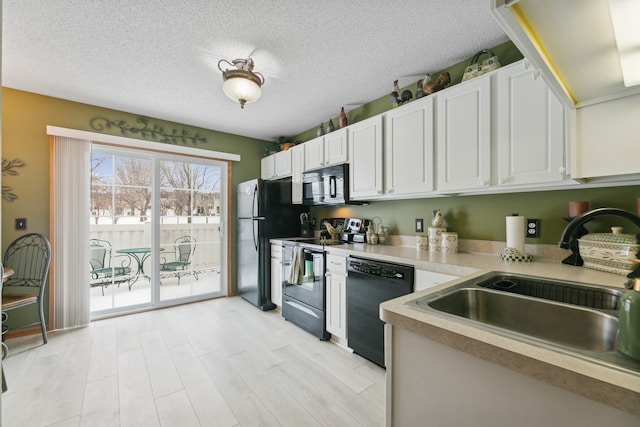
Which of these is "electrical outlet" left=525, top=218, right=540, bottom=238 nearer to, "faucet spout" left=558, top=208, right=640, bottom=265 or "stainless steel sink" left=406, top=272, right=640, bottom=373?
"faucet spout" left=558, top=208, right=640, bottom=265

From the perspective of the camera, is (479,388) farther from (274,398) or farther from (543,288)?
(274,398)

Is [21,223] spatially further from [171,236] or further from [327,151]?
[327,151]

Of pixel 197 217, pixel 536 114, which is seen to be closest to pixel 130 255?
pixel 197 217

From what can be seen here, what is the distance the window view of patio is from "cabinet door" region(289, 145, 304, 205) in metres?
1.26

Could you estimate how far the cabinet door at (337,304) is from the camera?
91.4 inches

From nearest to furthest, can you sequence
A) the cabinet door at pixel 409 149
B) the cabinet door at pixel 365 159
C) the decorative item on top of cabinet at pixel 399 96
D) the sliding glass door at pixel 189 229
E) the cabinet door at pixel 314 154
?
the cabinet door at pixel 409 149 → the decorative item on top of cabinet at pixel 399 96 → the cabinet door at pixel 365 159 → the cabinet door at pixel 314 154 → the sliding glass door at pixel 189 229

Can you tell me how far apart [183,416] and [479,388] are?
177 cm

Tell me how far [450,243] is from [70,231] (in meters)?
3.89

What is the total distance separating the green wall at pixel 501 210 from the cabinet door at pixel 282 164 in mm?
1480

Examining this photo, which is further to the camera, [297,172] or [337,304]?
[297,172]

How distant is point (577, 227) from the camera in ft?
4.27

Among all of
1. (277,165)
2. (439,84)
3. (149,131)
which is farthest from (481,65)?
(149,131)

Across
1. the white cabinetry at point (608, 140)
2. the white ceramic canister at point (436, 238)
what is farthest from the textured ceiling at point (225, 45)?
the white ceramic canister at point (436, 238)

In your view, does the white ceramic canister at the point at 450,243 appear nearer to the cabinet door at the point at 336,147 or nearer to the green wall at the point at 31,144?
the cabinet door at the point at 336,147
